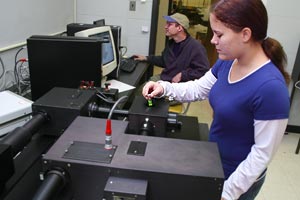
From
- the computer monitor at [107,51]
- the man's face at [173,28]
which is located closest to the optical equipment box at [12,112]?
the computer monitor at [107,51]

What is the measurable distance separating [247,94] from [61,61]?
1.12 m

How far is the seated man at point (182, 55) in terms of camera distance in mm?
2674

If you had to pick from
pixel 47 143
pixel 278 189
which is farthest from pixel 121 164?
pixel 278 189

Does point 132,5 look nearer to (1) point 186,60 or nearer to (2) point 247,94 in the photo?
(1) point 186,60

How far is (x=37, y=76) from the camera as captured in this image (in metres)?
1.68

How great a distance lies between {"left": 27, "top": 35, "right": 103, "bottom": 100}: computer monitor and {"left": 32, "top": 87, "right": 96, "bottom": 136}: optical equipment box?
0.58 meters

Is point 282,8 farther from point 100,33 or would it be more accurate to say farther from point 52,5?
point 52,5

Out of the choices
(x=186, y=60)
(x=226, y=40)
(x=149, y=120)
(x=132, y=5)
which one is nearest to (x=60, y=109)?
(x=149, y=120)

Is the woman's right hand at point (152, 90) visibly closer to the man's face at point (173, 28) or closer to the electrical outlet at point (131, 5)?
the man's face at point (173, 28)

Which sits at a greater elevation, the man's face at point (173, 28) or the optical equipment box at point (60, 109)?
the man's face at point (173, 28)

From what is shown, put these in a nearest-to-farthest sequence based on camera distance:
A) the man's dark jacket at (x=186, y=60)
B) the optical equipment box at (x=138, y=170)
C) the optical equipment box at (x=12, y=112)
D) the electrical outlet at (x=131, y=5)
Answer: the optical equipment box at (x=138, y=170)
the optical equipment box at (x=12, y=112)
the man's dark jacket at (x=186, y=60)
the electrical outlet at (x=131, y=5)

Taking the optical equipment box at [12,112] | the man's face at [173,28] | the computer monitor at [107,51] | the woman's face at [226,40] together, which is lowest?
the optical equipment box at [12,112]

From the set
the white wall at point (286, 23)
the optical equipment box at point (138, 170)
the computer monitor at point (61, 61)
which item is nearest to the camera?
the optical equipment box at point (138, 170)

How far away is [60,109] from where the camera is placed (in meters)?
1.05
